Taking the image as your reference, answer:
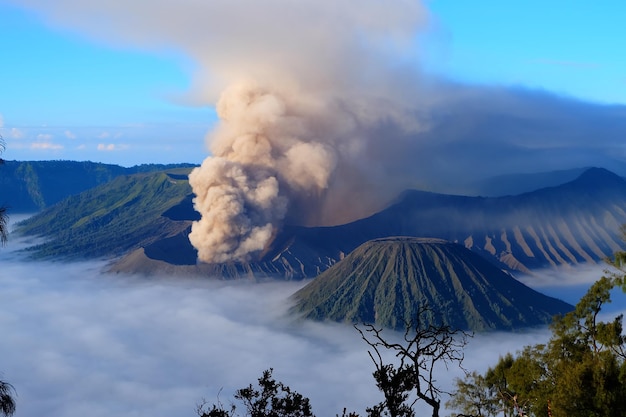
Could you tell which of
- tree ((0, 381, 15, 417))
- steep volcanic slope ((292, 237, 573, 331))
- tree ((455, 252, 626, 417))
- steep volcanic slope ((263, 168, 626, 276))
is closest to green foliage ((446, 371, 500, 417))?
tree ((455, 252, 626, 417))

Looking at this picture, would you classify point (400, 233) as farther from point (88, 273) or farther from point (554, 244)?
point (88, 273)

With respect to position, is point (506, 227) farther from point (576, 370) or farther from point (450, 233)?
point (576, 370)

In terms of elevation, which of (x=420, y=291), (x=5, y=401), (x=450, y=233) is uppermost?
(x=450, y=233)

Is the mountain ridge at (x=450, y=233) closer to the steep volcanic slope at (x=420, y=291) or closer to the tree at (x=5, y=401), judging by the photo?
the steep volcanic slope at (x=420, y=291)

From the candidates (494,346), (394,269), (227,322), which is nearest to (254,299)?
(227,322)

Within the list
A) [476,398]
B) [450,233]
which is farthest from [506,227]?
[476,398]

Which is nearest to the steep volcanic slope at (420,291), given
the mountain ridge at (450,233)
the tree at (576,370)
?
the mountain ridge at (450,233)

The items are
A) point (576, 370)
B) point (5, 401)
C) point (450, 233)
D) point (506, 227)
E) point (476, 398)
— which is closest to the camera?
point (5, 401)

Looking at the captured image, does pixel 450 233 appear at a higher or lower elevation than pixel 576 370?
higher
